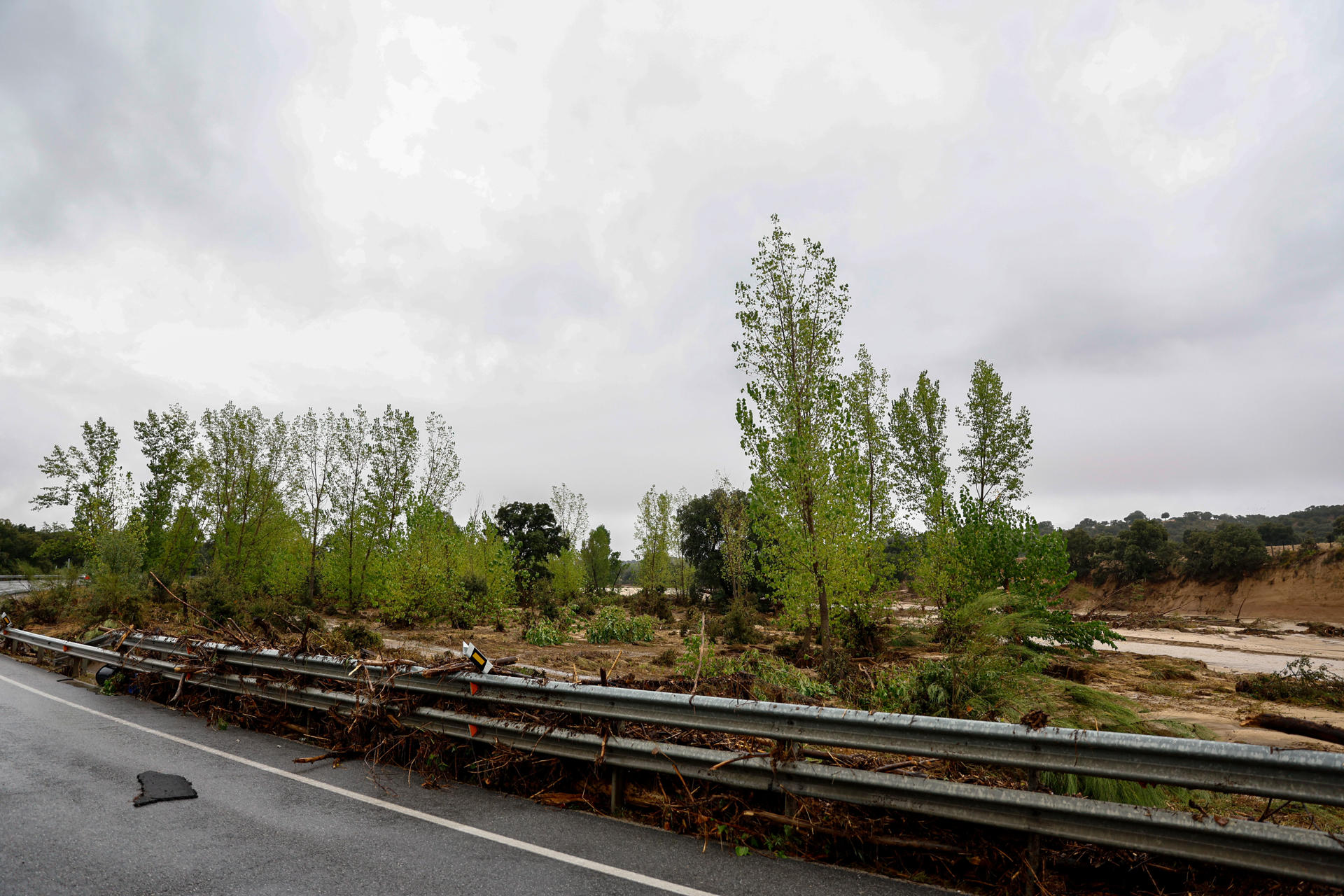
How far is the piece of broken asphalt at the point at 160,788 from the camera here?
5422mm

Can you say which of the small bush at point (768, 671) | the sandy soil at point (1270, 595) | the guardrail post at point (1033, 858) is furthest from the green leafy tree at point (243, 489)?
the sandy soil at point (1270, 595)

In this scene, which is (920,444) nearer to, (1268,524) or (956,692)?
(956,692)

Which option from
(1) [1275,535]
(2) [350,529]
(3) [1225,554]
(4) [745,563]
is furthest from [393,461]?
(1) [1275,535]

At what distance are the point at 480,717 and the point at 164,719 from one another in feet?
19.9

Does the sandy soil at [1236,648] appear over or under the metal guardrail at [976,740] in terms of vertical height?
under

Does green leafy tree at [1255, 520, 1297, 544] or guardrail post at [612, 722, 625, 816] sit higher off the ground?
green leafy tree at [1255, 520, 1297, 544]

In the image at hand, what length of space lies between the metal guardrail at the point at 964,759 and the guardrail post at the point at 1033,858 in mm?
129

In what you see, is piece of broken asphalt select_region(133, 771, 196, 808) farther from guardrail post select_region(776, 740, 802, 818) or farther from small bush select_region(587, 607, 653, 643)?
small bush select_region(587, 607, 653, 643)

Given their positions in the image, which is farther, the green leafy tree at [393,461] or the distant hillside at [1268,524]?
the distant hillside at [1268,524]

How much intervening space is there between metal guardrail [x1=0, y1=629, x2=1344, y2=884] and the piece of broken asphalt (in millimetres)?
1969

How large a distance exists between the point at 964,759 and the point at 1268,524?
96.5m

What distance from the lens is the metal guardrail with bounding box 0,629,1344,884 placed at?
3191mm

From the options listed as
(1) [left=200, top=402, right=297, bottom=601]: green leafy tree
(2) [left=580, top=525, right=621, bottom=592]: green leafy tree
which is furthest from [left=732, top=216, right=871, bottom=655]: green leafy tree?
(2) [left=580, top=525, right=621, bottom=592]: green leafy tree

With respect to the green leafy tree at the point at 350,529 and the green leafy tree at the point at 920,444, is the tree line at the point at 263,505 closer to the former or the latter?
the green leafy tree at the point at 350,529
